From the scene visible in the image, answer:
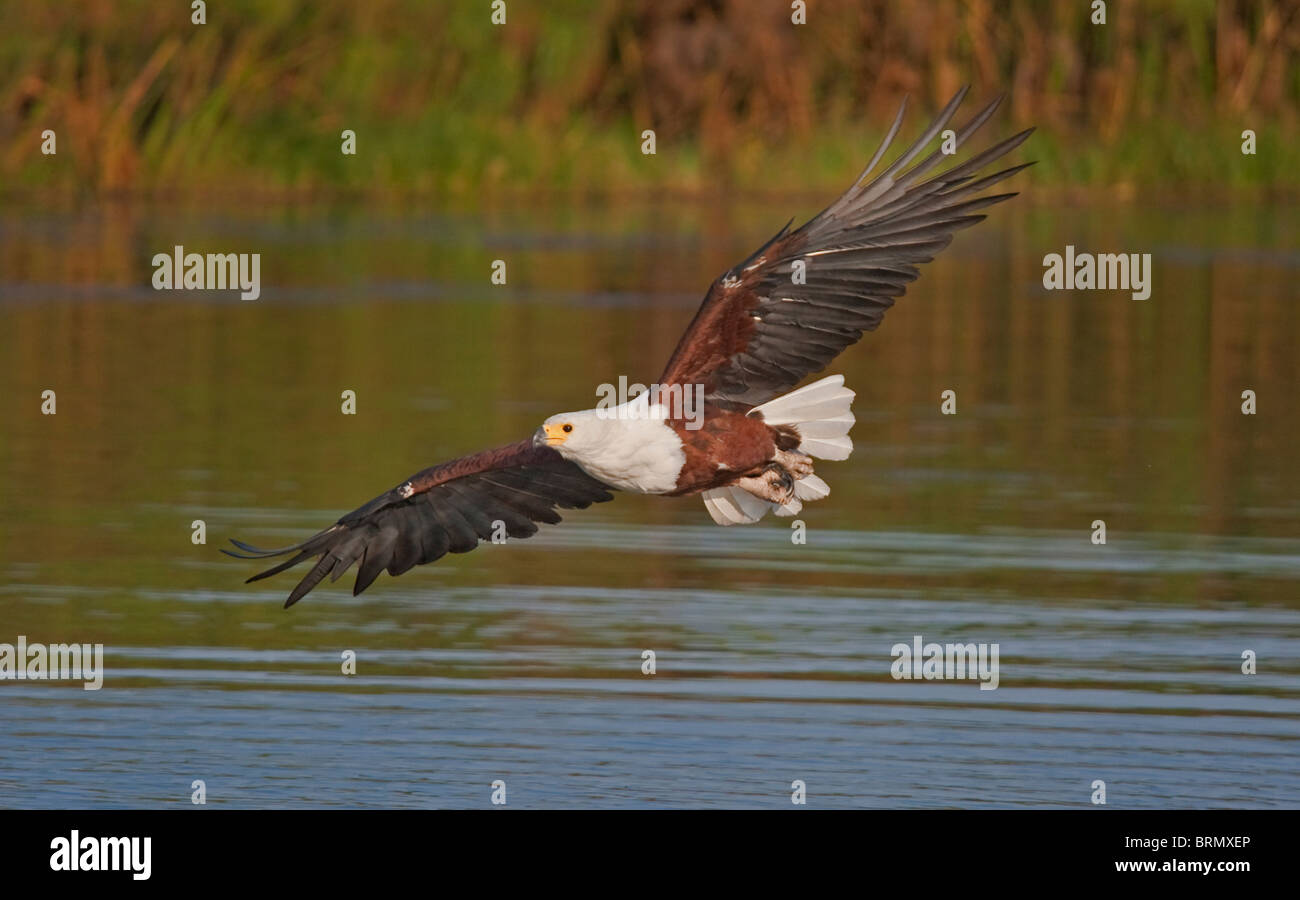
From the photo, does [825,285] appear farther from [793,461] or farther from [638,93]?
[638,93]

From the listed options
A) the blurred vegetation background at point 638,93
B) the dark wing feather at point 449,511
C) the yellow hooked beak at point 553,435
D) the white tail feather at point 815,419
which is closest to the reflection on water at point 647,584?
the dark wing feather at point 449,511

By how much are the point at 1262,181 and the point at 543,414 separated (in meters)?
19.4

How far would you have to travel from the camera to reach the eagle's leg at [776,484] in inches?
387

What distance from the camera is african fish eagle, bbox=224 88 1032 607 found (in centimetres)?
945

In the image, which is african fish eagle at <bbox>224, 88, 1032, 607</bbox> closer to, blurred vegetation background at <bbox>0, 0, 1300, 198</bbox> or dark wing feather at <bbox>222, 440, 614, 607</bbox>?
dark wing feather at <bbox>222, 440, 614, 607</bbox>

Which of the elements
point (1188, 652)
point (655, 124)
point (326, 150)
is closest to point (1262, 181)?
point (655, 124)

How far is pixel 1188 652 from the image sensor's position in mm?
10594

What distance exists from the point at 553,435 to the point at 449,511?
2.77ft

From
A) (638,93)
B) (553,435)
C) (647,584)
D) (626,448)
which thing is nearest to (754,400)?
(626,448)

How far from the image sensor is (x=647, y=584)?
473 inches

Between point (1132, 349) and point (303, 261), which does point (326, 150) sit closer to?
point (303, 261)

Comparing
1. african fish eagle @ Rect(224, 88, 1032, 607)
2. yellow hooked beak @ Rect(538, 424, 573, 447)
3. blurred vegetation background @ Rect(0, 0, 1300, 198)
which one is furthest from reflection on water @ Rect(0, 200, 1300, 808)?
blurred vegetation background @ Rect(0, 0, 1300, 198)

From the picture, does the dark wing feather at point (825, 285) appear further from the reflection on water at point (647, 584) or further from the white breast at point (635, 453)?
the reflection on water at point (647, 584)

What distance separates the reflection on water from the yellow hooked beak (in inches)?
40.2
